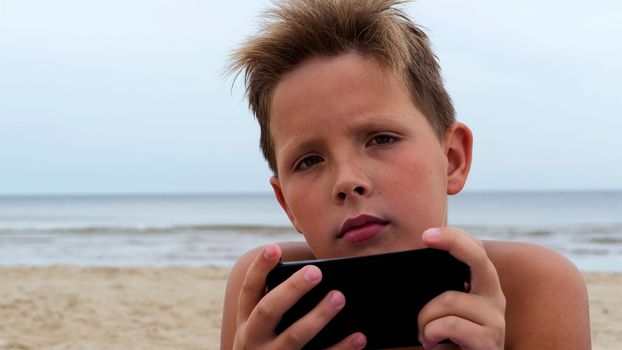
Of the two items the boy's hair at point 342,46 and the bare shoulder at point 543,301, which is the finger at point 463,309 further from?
the boy's hair at point 342,46

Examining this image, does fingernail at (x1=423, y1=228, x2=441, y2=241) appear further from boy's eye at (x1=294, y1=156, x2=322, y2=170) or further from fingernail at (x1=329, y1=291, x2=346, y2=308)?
boy's eye at (x1=294, y1=156, x2=322, y2=170)

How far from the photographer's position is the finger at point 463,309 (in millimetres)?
1300

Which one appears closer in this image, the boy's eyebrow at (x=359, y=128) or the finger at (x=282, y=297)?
the finger at (x=282, y=297)

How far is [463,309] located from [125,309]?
652 centimetres

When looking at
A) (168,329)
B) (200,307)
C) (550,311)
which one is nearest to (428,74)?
(550,311)

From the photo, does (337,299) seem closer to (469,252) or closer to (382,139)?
(469,252)

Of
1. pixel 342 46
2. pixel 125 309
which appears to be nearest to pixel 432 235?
pixel 342 46

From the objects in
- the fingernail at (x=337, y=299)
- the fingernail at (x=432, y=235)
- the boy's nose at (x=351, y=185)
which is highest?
the boy's nose at (x=351, y=185)

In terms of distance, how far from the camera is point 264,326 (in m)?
1.39

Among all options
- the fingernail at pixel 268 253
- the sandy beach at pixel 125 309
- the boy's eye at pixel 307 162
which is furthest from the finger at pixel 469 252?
the sandy beach at pixel 125 309

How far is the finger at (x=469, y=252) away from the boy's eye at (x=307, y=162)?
45 cm

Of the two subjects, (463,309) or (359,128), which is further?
(359,128)

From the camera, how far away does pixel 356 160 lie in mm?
1574

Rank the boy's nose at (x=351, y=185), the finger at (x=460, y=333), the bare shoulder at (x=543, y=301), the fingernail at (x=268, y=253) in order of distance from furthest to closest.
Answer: the bare shoulder at (x=543, y=301)
the boy's nose at (x=351, y=185)
the fingernail at (x=268, y=253)
the finger at (x=460, y=333)
